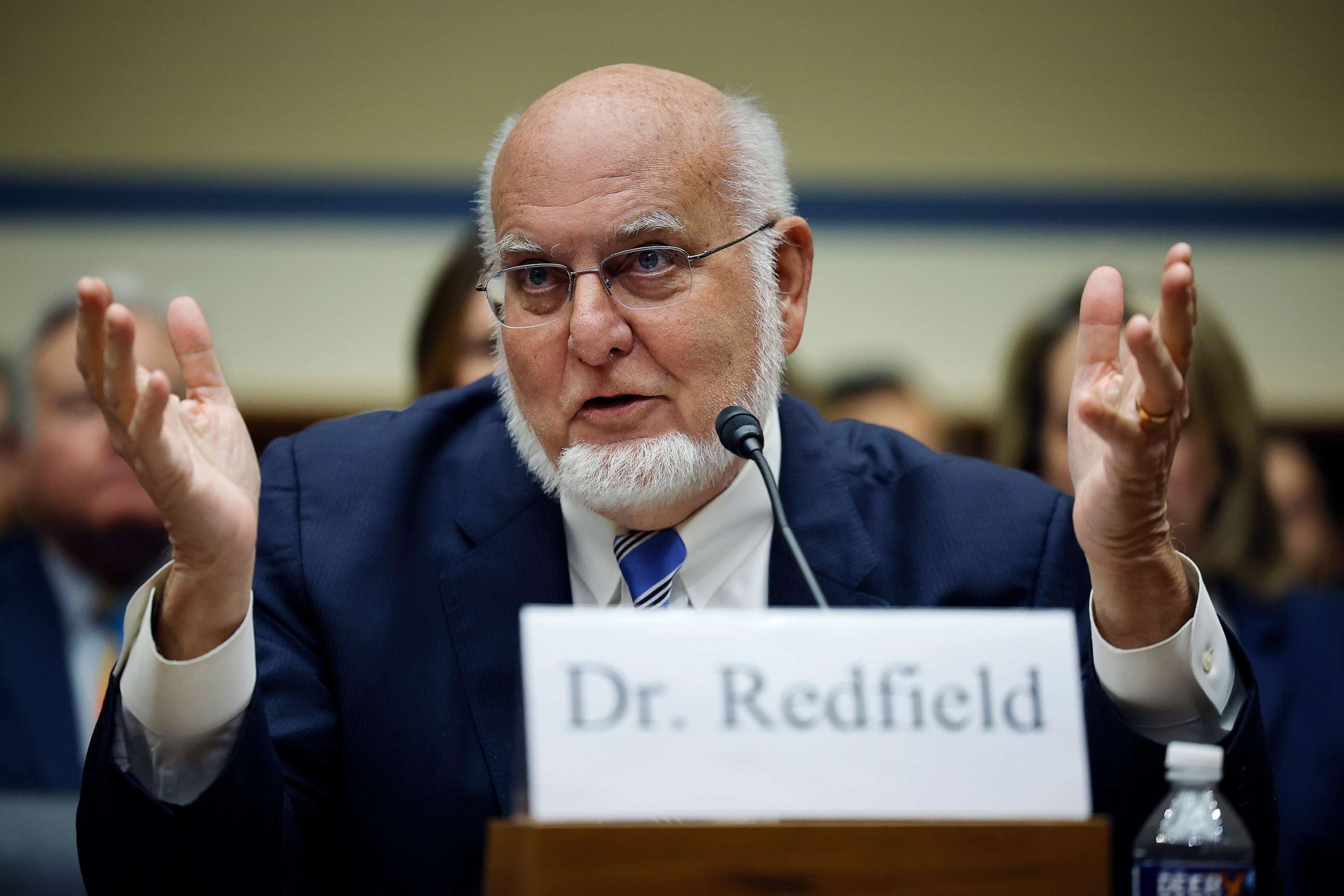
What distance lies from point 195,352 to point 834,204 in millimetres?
3905

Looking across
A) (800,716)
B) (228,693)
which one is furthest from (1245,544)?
(228,693)

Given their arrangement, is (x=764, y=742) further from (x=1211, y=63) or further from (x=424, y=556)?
(x=1211, y=63)

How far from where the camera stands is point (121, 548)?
3.18 metres

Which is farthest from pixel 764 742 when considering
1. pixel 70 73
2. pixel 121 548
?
pixel 70 73

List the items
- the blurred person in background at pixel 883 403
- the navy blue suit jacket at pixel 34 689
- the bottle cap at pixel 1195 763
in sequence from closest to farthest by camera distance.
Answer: the bottle cap at pixel 1195 763 < the navy blue suit jacket at pixel 34 689 < the blurred person in background at pixel 883 403

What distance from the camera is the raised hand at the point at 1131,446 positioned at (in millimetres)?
1479

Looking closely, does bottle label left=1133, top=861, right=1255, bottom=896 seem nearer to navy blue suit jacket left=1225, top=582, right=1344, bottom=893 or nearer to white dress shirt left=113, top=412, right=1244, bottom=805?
white dress shirt left=113, top=412, right=1244, bottom=805

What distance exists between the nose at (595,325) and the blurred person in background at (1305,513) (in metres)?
2.93

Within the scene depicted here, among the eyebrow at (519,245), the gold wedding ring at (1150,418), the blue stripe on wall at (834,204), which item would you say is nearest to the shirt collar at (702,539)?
the eyebrow at (519,245)

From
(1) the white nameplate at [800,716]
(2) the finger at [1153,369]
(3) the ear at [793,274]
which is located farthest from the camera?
(3) the ear at [793,274]

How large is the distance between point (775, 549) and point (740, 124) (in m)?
0.62

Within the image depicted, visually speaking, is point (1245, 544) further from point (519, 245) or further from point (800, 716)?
point (800, 716)

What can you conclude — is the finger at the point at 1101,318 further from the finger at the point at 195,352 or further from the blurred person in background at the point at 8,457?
the blurred person in background at the point at 8,457

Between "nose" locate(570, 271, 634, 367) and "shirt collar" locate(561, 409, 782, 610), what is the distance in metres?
0.23
